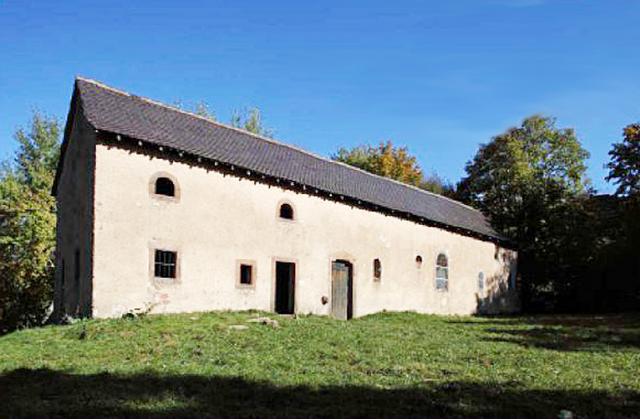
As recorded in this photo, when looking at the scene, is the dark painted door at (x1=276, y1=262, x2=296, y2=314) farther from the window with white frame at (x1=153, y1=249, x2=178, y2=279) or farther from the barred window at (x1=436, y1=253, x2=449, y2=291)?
the barred window at (x1=436, y1=253, x2=449, y2=291)

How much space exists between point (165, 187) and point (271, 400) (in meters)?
10.8

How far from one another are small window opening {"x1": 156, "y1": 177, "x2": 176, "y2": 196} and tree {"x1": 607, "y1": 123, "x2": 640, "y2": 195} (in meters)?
22.7

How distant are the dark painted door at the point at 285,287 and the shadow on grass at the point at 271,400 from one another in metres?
11.3

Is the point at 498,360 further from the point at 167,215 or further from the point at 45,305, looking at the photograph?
the point at 45,305

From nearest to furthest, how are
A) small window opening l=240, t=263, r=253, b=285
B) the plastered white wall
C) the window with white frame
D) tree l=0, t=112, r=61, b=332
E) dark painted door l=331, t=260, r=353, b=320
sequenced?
the plastered white wall → the window with white frame → small window opening l=240, t=263, r=253, b=285 → dark painted door l=331, t=260, r=353, b=320 → tree l=0, t=112, r=61, b=332

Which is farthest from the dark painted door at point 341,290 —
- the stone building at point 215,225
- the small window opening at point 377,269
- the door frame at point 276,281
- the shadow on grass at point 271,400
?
the shadow on grass at point 271,400

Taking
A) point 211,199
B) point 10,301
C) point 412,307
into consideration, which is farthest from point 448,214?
point 10,301

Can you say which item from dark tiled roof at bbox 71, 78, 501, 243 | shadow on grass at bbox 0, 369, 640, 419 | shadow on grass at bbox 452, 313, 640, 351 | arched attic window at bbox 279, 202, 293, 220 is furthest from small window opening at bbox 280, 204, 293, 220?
shadow on grass at bbox 0, 369, 640, 419

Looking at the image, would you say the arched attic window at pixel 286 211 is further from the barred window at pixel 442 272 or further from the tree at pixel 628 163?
the tree at pixel 628 163

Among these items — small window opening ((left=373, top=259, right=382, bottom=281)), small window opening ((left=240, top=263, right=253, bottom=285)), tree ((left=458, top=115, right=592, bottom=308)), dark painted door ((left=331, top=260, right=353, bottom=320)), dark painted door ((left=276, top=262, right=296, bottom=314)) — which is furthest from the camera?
tree ((left=458, top=115, right=592, bottom=308))

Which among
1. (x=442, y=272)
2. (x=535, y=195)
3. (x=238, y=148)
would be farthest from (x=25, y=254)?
(x=535, y=195)

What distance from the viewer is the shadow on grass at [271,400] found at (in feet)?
22.3

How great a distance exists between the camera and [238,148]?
20.2 metres

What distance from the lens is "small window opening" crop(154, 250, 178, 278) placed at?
1623cm
